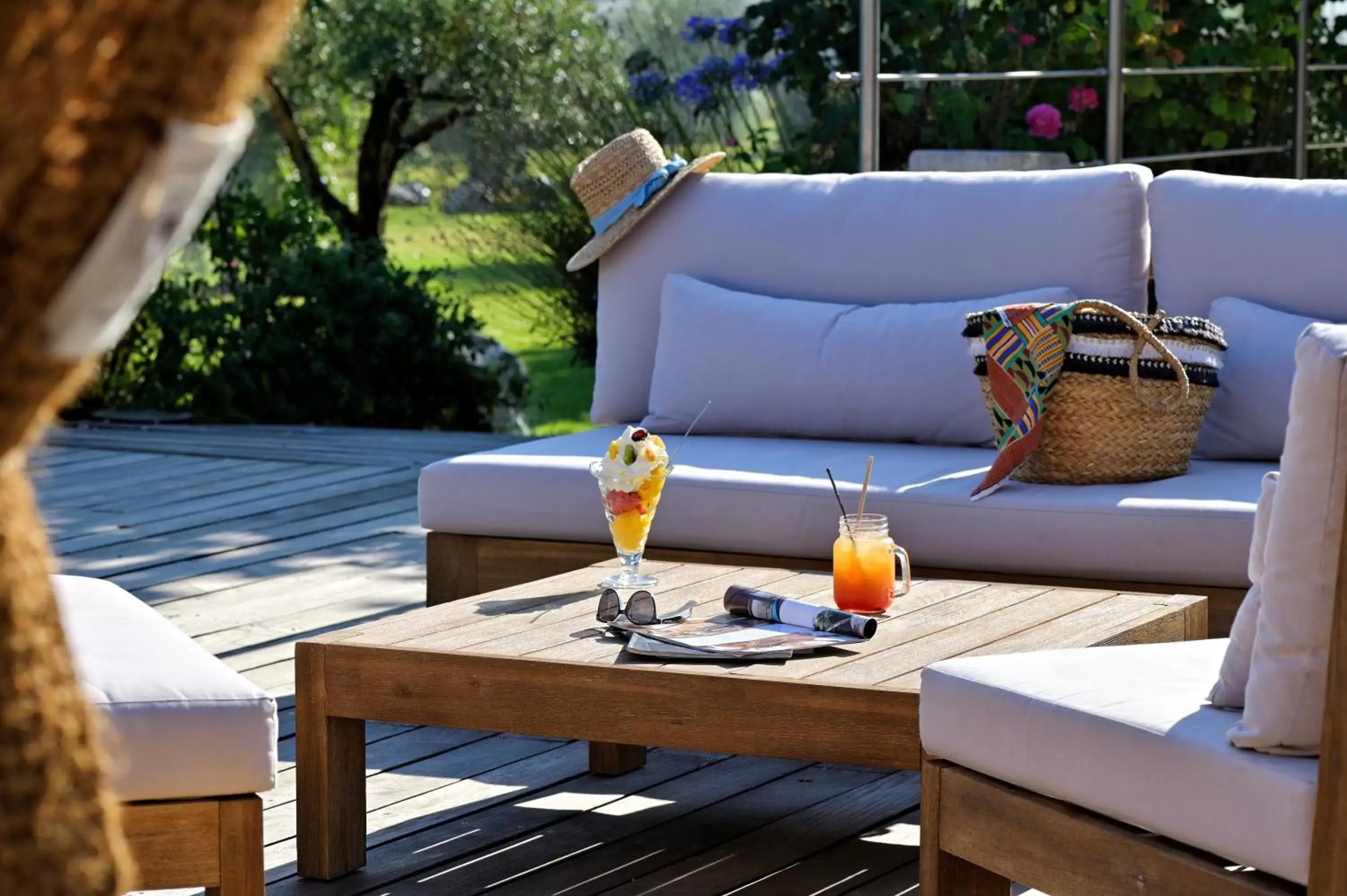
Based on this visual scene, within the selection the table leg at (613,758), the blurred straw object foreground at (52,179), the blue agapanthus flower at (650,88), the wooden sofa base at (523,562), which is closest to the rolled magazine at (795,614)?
the table leg at (613,758)

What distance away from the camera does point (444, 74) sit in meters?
8.77

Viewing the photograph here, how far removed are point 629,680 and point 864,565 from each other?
0.40m

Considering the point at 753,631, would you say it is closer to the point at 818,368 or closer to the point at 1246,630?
the point at 1246,630

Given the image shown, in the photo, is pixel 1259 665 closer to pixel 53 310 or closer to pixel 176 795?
pixel 176 795

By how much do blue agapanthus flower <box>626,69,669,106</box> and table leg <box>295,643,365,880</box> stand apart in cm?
508

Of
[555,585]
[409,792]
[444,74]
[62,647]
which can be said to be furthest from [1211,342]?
[444,74]

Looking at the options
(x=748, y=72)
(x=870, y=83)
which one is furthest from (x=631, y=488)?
(x=748, y=72)

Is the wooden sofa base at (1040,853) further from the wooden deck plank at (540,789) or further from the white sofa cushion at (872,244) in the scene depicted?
the white sofa cushion at (872,244)

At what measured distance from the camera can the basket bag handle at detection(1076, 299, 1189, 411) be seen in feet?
9.79

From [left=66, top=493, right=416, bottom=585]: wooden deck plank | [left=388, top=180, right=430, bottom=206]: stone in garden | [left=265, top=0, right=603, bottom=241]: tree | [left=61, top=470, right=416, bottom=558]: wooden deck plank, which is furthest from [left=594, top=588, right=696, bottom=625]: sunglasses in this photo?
[left=388, top=180, right=430, bottom=206]: stone in garden

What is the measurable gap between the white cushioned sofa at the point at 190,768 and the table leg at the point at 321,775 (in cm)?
44

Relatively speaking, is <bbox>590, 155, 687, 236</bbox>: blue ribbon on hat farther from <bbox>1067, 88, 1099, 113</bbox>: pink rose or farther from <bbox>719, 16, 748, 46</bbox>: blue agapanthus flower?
<bbox>719, 16, 748, 46</bbox>: blue agapanthus flower

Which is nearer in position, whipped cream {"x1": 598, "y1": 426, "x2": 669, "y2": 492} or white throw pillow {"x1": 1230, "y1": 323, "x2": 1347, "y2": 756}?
white throw pillow {"x1": 1230, "y1": 323, "x2": 1347, "y2": 756}

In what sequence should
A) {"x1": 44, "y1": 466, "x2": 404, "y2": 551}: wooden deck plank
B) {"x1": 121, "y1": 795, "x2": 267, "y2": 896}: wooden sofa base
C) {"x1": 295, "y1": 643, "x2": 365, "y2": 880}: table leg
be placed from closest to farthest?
1. {"x1": 121, "y1": 795, "x2": 267, "y2": 896}: wooden sofa base
2. {"x1": 295, "y1": 643, "x2": 365, "y2": 880}: table leg
3. {"x1": 44, "y1": 466, "x2": 404, "y2": 551}: wooden deck plank
